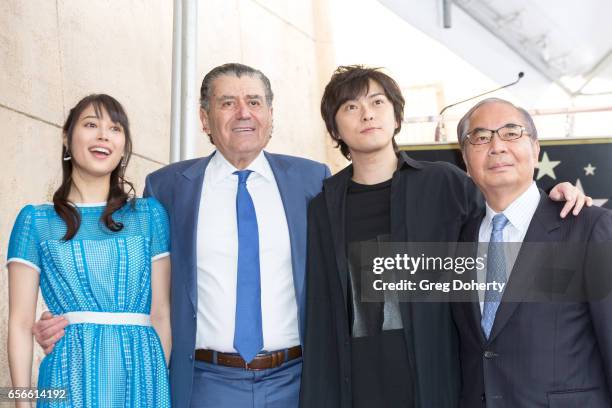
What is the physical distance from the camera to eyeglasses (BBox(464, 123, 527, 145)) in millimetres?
1933

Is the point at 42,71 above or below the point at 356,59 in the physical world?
below

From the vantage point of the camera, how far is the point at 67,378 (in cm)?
195

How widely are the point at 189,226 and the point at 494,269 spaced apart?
3.06 ft

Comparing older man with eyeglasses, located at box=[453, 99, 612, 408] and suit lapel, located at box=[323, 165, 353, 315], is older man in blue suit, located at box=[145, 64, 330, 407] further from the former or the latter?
older man with eyeglasses, located at box=[453, 99, 612, 408]

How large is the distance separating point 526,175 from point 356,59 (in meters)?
7.03

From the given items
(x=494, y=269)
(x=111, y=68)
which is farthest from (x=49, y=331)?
(x=111, y=68)

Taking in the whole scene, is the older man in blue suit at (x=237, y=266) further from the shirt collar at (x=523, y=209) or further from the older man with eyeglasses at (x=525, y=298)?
the shirt collar at (x=523, y=209)

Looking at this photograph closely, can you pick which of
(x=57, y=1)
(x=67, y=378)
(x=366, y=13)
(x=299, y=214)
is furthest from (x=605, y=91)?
(x=67, y=378)

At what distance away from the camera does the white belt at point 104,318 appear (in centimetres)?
200

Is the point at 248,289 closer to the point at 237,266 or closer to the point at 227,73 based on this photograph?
the point at 237,266

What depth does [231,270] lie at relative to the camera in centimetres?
222

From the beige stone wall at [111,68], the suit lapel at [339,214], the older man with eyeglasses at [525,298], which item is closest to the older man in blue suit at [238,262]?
the suit lapel at [339,214]

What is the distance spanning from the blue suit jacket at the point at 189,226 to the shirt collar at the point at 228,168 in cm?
2

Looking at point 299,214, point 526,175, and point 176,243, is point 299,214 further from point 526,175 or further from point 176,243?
point 526,175
